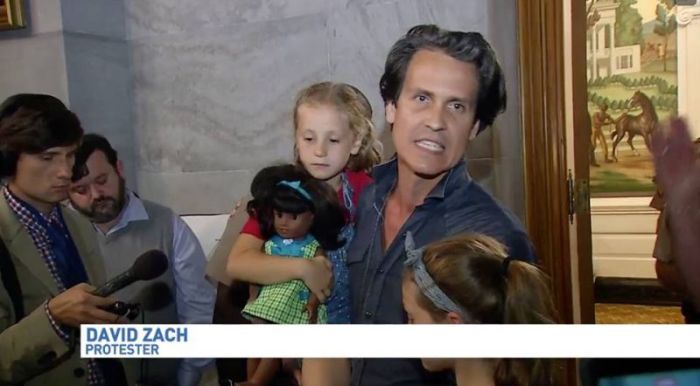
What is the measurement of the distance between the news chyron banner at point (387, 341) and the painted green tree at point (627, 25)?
0.50 m

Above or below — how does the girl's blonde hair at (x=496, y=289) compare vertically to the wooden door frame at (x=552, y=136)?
below

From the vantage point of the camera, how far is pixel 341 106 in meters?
1.15

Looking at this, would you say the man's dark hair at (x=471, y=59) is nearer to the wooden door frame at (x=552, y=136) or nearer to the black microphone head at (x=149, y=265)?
the wooden door frame at (x=552, y=136)

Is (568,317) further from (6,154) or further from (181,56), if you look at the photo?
(6,154)

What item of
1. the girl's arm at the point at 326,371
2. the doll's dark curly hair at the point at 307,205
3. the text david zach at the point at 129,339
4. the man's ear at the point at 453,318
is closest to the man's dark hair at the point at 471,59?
the doll's dark curly hair at the point at 307,205

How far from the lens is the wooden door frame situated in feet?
3.61

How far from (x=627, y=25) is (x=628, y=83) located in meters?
0.10

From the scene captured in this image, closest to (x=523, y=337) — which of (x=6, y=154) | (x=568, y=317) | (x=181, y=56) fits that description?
(x=568, y=317)

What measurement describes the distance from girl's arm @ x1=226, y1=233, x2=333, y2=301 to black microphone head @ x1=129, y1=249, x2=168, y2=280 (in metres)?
0.20

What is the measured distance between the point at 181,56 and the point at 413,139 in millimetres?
517

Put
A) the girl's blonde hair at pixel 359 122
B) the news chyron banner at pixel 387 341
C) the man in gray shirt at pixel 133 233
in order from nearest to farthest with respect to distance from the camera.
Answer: the news chyron banner at pixel 387 341 < the girl's blonde hair at pixel 359 122 < the man in gray shirt at pixel 133 233

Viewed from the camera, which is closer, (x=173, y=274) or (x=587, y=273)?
(x=587, y=273)

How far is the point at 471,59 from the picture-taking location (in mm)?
1095

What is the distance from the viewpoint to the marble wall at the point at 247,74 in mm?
1121
